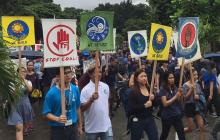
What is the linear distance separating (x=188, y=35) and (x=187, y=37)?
0.13 ft

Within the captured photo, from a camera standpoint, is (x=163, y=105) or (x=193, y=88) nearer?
(x=163, y=105)

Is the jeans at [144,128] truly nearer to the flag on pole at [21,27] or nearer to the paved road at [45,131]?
the paved road at [45,131]

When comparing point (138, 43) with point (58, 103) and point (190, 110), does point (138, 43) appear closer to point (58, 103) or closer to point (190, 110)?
point (190, 110)

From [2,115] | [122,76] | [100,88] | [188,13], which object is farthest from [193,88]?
[188,13]

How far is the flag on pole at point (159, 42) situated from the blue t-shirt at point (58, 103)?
317 cm

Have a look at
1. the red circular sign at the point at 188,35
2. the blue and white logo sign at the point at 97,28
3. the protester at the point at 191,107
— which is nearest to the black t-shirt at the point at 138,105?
the blue and white logo sign at the point at 97,28

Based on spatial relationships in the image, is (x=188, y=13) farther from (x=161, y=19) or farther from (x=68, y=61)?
(x=68, y=61)

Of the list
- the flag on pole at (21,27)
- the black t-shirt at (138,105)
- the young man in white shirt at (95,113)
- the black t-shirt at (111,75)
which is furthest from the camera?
the black t-shirt at (111,75)

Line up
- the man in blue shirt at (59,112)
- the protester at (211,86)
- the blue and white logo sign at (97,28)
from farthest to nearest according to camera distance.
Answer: the protester at (211,86), the blue and white logo sign at (97,28), the man in blue shirt at (59,112)

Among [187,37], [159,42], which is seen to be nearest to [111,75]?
[159,42]

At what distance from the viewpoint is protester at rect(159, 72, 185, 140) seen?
9.12 metres

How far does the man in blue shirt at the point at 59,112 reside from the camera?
7.07 m

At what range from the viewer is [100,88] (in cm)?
777

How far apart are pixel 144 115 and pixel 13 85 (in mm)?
3085
